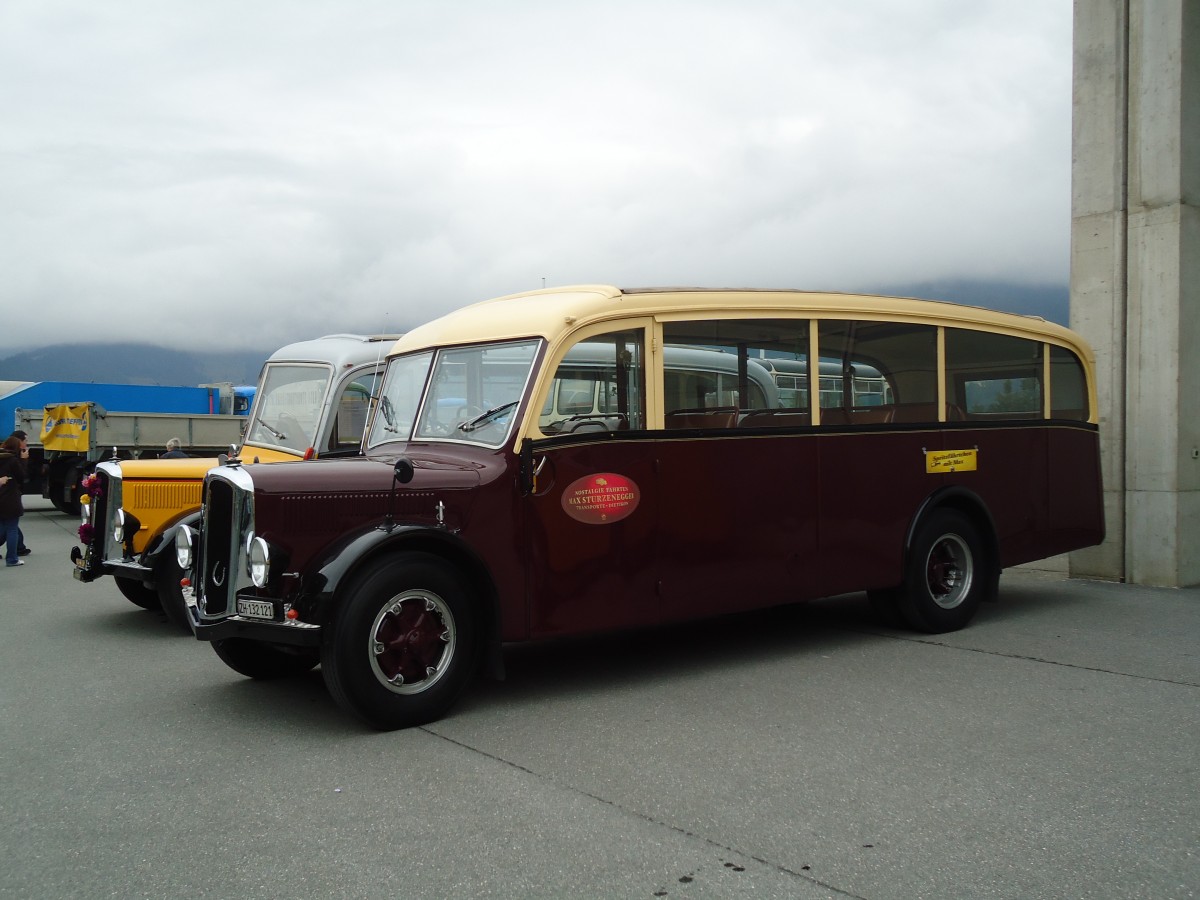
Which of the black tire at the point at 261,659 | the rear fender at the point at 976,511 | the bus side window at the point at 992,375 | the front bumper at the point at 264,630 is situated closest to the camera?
the front bumper at the point at 264,630

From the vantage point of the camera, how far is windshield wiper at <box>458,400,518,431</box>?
647cm

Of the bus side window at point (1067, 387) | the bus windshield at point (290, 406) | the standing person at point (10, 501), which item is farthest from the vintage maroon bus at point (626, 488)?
the standing person at point (10, 501)

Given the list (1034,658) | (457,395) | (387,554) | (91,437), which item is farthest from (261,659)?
(91,437)

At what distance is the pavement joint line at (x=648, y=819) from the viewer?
3.68m

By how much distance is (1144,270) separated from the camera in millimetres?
10766

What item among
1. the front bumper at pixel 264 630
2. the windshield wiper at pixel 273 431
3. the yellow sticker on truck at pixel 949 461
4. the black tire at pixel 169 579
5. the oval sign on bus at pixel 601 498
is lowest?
the black tire at pixel 169 579

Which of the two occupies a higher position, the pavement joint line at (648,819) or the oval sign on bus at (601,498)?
the oval sign on bus at (601,498)

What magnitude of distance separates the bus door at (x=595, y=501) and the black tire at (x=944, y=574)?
246cm

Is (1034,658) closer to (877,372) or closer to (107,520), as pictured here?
(877,372)

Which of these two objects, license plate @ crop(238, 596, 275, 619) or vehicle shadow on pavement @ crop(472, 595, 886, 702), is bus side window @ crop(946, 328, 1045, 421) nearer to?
vehicle shadow on pavement @ crop(472, 595, 886, 702)

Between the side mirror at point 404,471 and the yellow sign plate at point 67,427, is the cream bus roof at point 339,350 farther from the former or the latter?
the yellow sign plate at point 67,427

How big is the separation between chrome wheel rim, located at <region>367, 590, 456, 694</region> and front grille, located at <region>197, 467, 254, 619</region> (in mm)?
779

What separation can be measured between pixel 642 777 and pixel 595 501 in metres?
2.03

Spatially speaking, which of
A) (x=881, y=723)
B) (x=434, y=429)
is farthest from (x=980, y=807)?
(x=434, y=429)
